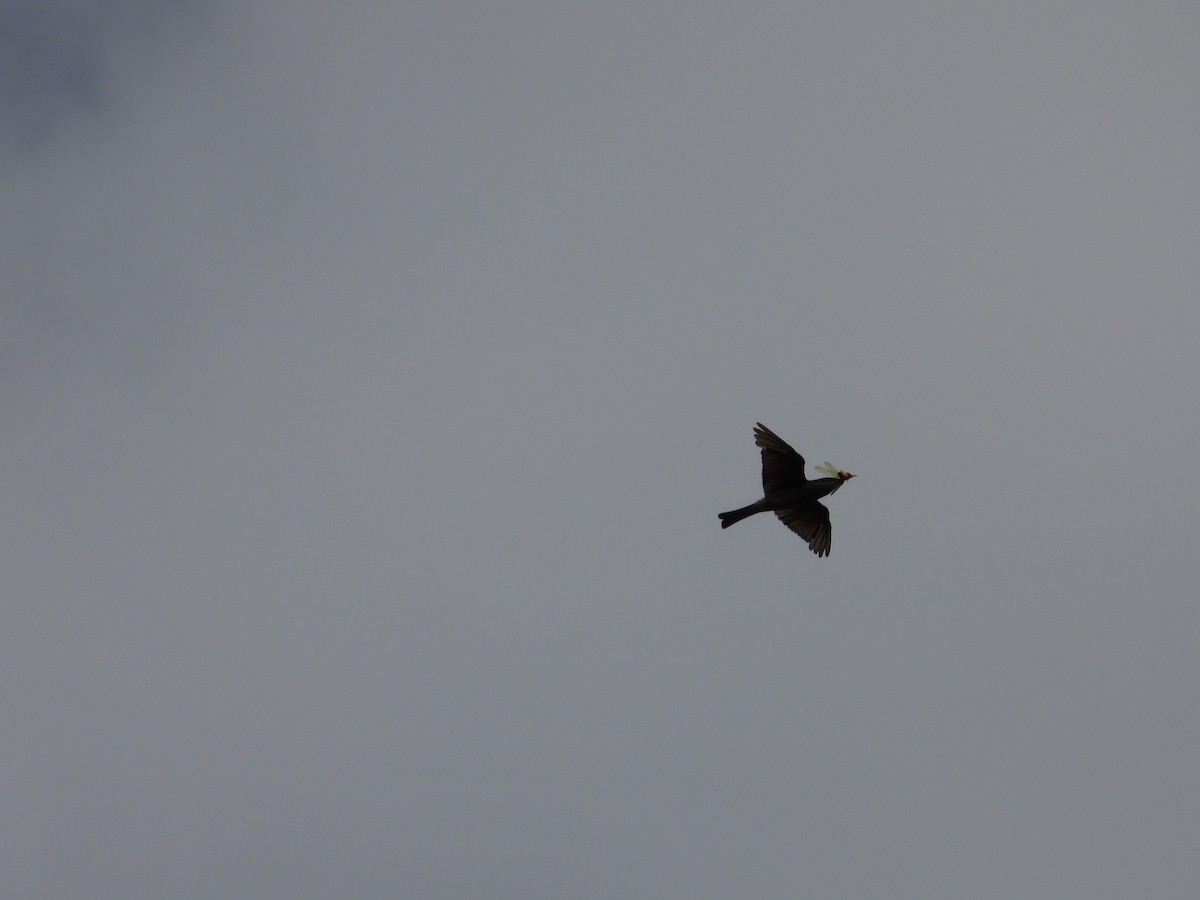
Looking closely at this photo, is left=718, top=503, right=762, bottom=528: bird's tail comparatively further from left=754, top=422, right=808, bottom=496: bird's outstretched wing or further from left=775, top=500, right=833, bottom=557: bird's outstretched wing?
left=775, top=500, right=833, bottom=557: bird's outstretched wing

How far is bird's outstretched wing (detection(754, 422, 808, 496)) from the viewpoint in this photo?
146ft

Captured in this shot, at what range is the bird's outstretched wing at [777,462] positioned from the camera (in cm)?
4438

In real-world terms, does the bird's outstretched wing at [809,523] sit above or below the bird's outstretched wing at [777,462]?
below

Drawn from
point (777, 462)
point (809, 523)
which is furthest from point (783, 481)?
point (809, 523)

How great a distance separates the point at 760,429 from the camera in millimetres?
44438

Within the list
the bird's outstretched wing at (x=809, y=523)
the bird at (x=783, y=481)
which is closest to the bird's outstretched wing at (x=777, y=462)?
the bird at (x=783, y=481)

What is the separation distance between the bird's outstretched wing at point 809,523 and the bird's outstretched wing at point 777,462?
220 cm

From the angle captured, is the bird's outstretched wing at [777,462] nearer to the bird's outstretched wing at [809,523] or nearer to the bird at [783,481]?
the bird at [783,481]

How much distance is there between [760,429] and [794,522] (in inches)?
193

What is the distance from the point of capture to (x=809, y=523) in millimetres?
47125

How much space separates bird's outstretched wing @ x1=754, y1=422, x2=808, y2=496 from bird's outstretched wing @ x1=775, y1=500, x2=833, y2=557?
2.20 metres

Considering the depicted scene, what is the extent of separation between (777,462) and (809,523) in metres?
3.92

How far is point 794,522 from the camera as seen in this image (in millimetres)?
47156

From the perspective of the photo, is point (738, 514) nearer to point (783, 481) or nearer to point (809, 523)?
point (783, 481)
